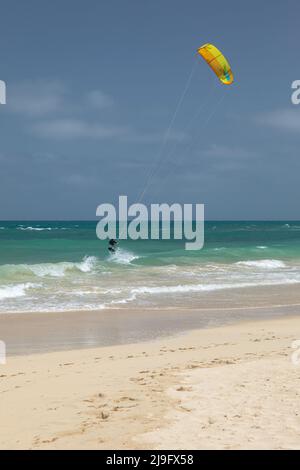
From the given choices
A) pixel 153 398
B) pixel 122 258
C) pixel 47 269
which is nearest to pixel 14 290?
pixel 47 269

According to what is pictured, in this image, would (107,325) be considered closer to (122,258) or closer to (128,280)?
(128,280)

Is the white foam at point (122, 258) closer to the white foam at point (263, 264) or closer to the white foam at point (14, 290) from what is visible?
the white foam at point (263, 264)

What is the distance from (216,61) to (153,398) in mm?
12249

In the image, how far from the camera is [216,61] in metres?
15.8

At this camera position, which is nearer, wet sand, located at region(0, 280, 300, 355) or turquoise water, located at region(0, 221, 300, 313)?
wet sand, located at region(0, 280, 300, 355)

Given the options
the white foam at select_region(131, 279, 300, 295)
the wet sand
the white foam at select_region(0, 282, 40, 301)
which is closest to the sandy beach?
the wet sand

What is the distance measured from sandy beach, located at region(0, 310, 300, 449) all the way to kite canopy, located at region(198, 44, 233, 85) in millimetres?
9337

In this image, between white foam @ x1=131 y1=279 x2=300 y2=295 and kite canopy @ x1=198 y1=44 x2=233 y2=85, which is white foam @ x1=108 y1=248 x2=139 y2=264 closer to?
white foam @ x1=131 y1=279 x2=300 y2=295

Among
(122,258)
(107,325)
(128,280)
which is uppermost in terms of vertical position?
(122,258)

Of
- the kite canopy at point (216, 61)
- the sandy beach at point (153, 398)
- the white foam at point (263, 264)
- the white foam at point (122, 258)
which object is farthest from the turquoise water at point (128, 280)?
the kite canopy at point (216, 61)

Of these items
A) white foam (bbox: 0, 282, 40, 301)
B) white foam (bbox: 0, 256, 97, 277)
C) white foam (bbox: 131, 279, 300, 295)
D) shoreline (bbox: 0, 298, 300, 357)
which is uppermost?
white foam (bbox: 0, 256, 97, 277)

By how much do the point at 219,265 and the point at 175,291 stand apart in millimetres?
10964

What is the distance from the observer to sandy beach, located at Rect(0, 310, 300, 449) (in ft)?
16.0

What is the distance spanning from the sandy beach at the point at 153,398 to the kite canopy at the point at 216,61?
934 centimetres
